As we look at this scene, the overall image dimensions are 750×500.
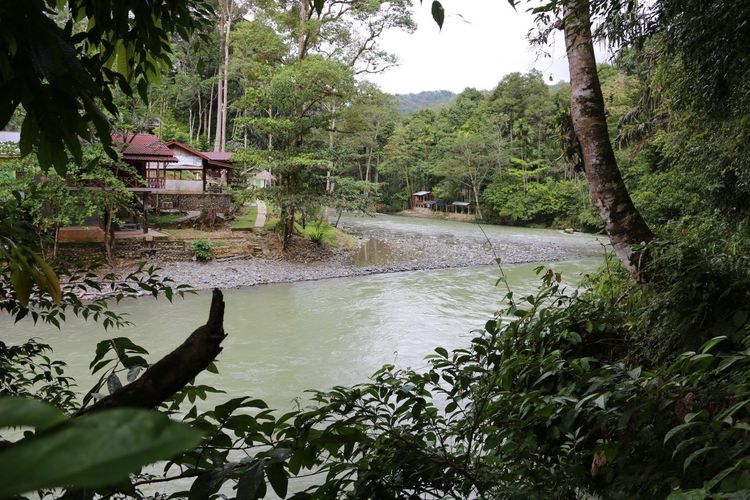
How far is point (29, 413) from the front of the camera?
191 millimetres

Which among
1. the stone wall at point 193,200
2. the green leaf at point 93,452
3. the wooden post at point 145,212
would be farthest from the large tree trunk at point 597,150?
the stone wall at point 193,200

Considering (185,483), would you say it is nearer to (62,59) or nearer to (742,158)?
(62,59)

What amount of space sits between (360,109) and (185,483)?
1480 cm

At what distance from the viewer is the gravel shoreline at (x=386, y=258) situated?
35.7 ft

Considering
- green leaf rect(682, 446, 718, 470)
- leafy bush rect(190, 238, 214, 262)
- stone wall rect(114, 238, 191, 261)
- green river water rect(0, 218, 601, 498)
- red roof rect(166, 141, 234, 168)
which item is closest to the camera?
green leaf rect(682, 446, 718, 470)

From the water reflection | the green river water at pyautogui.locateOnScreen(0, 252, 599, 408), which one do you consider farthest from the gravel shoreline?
the green river water at pyautogui.locateOnScreen(0, 252, 599, 408)

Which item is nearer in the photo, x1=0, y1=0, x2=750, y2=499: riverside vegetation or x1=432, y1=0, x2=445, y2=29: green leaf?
x1=0, y1=0, x2=750, y2=499: riverside vegetation

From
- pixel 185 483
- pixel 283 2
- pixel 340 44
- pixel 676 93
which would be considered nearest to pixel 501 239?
pixel 340 44

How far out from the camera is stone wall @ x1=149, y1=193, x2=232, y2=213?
1459 cm

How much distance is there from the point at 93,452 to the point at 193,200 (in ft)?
54.6

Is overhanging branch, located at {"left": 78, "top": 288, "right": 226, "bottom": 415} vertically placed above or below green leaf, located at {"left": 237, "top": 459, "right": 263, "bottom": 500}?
above

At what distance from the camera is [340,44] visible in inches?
612

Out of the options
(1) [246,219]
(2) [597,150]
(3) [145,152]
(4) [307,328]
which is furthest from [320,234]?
(2) [597,150]

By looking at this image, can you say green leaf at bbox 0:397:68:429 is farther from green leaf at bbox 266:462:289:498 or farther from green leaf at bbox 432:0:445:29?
green leaf at bbox 432:0:445:29
